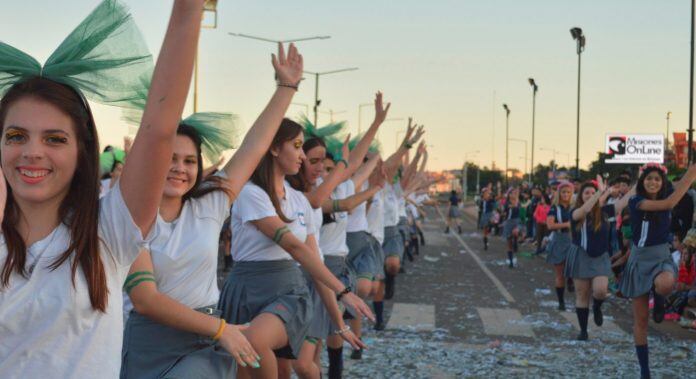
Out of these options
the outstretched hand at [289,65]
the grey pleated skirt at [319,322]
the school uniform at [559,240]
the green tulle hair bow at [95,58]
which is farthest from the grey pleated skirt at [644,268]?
the green tulle hair bow at [95,58]

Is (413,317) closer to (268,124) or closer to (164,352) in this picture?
(268,124)

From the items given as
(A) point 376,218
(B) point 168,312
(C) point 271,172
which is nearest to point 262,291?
(C) point 271,172

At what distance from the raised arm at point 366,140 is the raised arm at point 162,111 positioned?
14.3 ft

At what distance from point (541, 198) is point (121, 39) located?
22087mm

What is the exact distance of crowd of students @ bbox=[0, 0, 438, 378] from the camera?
2.07 m

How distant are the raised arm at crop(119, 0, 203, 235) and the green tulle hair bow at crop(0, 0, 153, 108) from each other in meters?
0.26

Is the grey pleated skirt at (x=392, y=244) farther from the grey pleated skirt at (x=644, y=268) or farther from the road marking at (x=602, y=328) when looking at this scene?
the grey pleated skirt at (x=644, y=268)

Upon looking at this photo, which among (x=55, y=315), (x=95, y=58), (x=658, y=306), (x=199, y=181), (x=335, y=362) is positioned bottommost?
(x=335, y=362)

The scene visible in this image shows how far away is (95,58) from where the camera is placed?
2.24 m

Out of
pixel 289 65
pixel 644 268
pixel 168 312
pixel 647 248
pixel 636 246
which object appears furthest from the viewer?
pixel 636 246

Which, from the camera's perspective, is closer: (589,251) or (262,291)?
(262,291)

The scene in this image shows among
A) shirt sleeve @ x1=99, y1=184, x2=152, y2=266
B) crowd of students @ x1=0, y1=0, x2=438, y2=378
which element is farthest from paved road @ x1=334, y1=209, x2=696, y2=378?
shirt sleeve @ x1=99, y1=184, x2=152, y2=266

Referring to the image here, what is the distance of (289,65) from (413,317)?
7.53 metres

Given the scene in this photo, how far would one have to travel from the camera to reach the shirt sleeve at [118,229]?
2.12m
